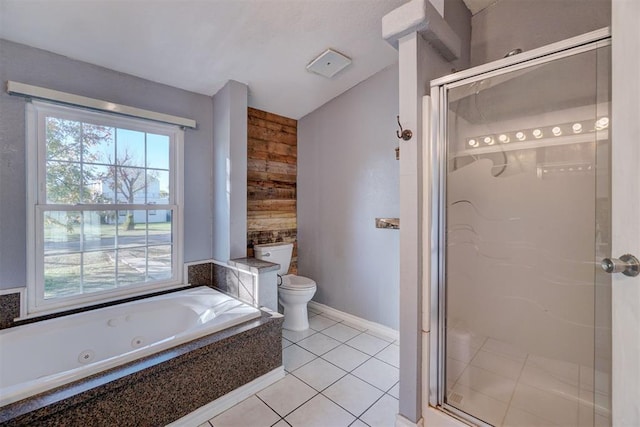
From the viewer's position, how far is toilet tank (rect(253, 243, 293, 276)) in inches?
112

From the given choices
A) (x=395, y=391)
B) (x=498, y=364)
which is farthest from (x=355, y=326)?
(x=498, y=364)

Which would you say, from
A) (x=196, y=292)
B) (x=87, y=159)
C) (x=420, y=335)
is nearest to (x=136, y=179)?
(x=87, y=159)

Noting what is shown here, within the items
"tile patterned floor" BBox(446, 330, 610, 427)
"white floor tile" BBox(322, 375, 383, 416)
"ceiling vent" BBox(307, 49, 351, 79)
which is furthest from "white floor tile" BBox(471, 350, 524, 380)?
"ceiling vent" BBox(307, 49, 351, 79)

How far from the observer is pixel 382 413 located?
1661 millimetres

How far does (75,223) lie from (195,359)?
1387 mm

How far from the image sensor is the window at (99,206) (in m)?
1.89

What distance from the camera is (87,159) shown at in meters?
2.06

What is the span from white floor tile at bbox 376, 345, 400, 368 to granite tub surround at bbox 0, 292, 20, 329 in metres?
2.51

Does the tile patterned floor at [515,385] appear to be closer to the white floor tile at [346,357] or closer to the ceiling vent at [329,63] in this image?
the white floor tile at [346,357]

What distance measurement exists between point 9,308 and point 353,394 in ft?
7.37

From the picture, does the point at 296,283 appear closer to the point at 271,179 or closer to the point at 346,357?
the point at 346,357

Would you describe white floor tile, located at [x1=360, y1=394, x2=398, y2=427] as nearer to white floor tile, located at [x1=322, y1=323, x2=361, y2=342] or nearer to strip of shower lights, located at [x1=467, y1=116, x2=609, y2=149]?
white floor tile, located at [x1=322, y1=323, x2=361, y2=342]

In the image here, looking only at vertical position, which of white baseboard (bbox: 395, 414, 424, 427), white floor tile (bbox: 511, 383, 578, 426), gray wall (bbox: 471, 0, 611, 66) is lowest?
white baseboard (bbox: 395, 414, 424, 427)
